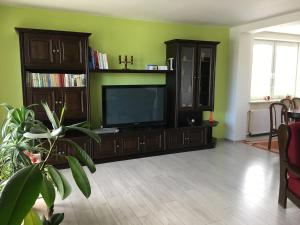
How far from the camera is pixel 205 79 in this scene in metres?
4.66

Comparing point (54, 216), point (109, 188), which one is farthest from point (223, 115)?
point (54, 216)

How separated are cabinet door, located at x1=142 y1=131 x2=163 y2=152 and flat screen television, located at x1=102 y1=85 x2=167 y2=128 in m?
0.21

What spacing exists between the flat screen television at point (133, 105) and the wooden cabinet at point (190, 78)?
Result: 21 centimetres

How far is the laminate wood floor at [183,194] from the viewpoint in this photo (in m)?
2.40

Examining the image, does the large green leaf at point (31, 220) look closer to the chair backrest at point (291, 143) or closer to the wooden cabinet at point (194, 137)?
the chair backrest at point (291, 143)

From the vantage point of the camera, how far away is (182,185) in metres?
3.14

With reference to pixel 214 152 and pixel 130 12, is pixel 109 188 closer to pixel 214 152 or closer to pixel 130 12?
pixel 214 152

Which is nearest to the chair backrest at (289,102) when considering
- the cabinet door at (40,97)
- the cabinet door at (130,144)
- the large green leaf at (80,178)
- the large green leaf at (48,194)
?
the cabinet door at (130,144)

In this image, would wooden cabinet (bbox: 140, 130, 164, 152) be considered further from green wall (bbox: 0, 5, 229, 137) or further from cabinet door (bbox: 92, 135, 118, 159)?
green wall (bbox: 0, 5, 229, 137)

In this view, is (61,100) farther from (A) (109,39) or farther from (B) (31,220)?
(B) (31,220)

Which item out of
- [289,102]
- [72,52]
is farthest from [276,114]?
[72,52]

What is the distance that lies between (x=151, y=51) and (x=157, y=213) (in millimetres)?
2889

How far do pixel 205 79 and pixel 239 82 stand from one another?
87 centimetres

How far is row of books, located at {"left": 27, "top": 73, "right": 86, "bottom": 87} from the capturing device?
351 centimetres
